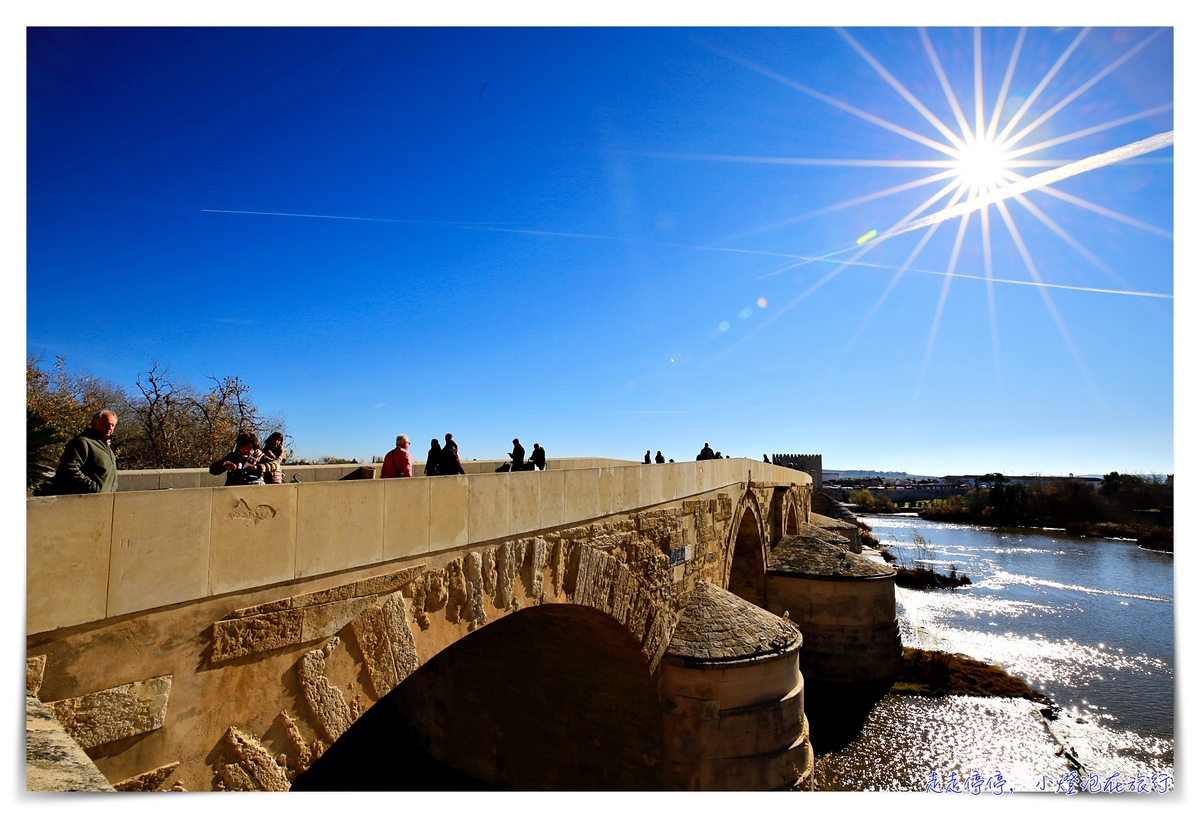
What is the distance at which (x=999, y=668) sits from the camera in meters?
15.6

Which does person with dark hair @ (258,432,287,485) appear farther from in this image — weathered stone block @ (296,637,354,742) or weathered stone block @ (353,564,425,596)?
weathered stone block @ (296,637,354,742)

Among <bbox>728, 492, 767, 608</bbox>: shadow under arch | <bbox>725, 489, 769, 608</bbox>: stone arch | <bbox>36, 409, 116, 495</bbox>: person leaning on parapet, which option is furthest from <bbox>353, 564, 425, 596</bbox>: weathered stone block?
<bbox>728, 492, 767, 608</bbox>: shadow under arch

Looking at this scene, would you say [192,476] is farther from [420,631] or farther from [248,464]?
[420,631]

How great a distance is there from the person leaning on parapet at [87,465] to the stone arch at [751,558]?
11720 millimetres

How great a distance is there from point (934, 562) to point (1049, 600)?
10.0 metres

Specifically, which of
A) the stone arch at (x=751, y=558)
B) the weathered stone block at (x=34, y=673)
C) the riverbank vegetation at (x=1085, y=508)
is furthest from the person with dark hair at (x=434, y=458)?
the riverbank vegetation at (x=1085, y=508)

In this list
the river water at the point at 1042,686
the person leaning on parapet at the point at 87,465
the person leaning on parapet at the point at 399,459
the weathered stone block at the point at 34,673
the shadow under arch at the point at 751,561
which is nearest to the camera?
the weathered stone block at the point at 34,673

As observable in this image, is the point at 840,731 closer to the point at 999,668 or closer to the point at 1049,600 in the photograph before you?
the point at 999,668

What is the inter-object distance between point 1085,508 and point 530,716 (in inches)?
1934

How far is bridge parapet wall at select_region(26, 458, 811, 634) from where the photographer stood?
1.99 meters

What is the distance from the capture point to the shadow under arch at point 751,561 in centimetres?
1359

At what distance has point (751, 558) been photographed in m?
14.1

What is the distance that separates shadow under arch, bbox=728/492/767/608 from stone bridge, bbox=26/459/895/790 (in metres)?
4.74

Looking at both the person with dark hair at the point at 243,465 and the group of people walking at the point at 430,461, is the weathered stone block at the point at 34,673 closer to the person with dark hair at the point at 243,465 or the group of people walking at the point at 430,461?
the person with dark hair at the point at 243,465
